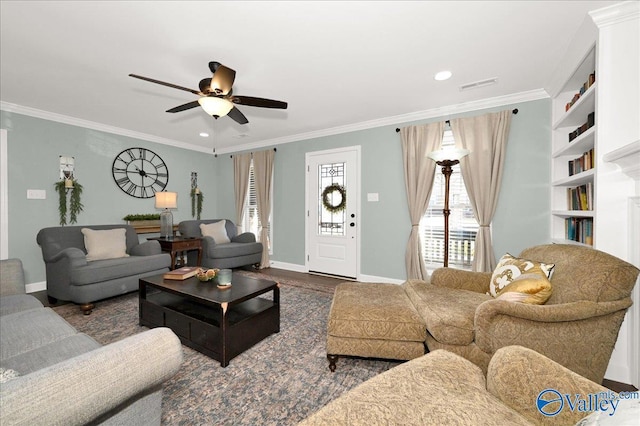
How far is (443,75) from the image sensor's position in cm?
270

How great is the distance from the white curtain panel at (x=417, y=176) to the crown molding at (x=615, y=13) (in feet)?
5.68

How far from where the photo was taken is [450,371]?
1.11 m

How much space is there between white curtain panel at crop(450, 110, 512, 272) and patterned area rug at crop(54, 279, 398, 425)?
2.07m

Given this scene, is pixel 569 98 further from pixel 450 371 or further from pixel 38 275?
pixel 38 275

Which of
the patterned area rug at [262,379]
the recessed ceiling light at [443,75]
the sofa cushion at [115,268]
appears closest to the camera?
the patterned area rug at [262,379]

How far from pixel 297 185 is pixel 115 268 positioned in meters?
2.95

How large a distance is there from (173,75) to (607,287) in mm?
3808

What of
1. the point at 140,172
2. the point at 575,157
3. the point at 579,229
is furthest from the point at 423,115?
the point at 140,172

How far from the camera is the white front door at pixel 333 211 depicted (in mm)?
4297

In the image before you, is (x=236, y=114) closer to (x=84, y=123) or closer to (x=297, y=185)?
(x=297, y=185)

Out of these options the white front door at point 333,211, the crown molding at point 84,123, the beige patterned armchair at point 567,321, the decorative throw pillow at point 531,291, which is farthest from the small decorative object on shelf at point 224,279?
the crown molding at point 84,123

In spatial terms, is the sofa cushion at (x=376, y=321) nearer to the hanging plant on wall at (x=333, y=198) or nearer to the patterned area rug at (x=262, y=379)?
the patterned area rug at (x=262, y=379)

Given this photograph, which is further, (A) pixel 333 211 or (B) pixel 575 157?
(A) pixel 333 211

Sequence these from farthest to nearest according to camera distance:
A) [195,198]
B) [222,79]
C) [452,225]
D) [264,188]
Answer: [195,198] < [264,188] < [452,225] < [222,79]
